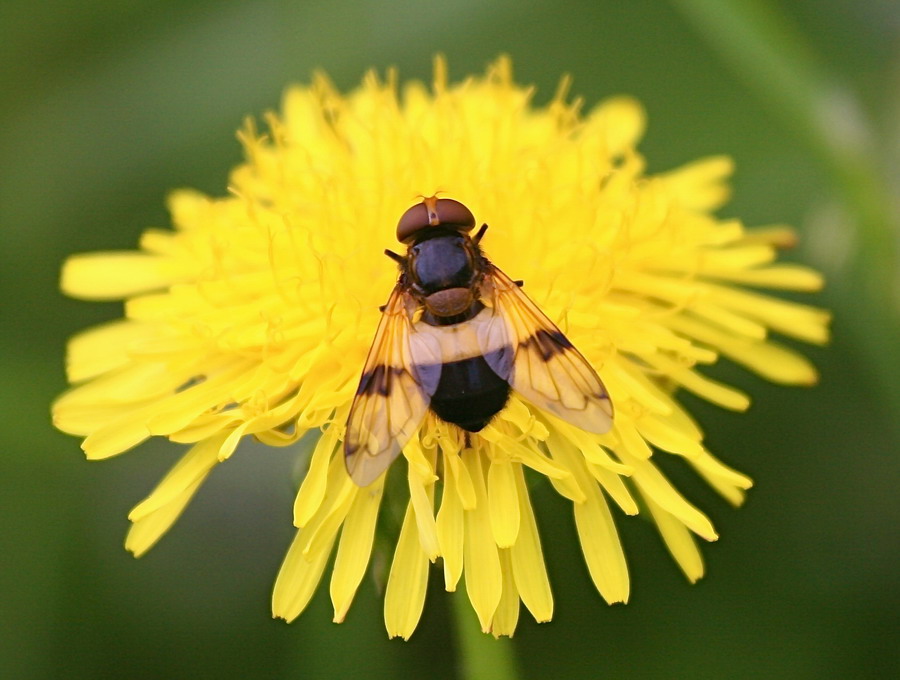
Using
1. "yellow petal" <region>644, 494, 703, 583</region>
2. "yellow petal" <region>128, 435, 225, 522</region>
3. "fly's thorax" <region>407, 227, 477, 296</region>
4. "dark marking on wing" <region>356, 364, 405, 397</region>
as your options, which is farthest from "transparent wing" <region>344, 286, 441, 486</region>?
"yellow petal" <region>644, 494, 703, 583</region>

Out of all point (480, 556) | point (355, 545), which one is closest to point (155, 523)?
point (355, 545)

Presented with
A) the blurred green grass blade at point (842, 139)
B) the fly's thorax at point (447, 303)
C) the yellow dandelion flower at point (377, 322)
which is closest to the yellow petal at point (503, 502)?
the yellow dandelion flower at point (377, 322)

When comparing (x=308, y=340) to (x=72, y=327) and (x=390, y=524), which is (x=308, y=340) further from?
(x=72, y=327)

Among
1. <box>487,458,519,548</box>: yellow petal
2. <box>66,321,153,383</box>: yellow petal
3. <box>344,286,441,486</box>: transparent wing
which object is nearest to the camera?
<box>344,286,441,486</box>: transparent wing

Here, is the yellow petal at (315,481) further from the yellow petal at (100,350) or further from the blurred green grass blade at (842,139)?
the blurred green grass blade at (842,139)

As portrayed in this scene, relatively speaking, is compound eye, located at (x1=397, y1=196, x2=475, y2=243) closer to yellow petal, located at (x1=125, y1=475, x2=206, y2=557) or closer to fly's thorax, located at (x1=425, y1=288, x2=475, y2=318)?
fly's thorax, located at (x1=425, y1=288, x2=475, y2=318)

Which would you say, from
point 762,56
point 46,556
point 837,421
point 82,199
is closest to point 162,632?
point 46,556
